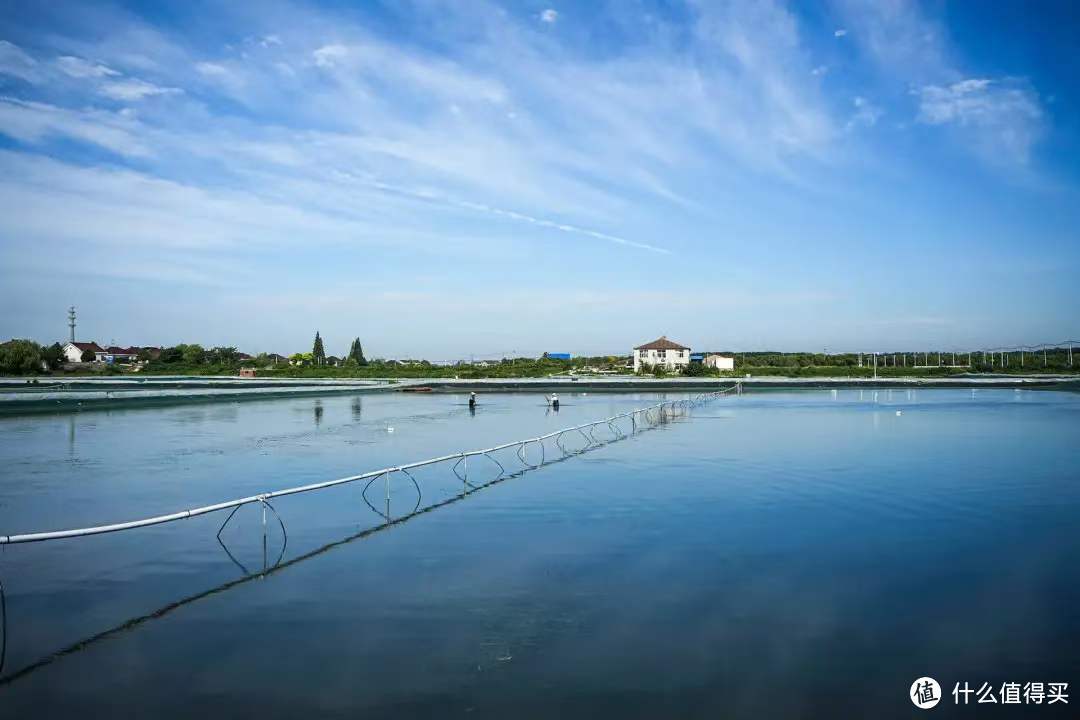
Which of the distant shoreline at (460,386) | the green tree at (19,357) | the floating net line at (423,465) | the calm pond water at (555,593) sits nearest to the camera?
the calm pond water at (555,593)

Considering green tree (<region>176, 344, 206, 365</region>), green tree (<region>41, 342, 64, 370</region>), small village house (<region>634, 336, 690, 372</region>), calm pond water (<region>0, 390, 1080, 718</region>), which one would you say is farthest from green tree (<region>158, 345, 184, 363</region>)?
calm pond water (<region>0, 390, 1080, 718</region>)

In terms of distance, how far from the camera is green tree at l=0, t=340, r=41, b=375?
63.1 metres

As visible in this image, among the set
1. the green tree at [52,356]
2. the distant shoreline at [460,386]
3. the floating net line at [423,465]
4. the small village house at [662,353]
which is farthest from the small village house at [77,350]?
the floating net line at [423,465]

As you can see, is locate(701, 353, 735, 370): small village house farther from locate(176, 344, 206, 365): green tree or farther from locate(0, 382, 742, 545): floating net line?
locate(0, 382, 742, 545): floating net line

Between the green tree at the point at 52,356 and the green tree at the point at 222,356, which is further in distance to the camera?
the green tree at the point at 222,356

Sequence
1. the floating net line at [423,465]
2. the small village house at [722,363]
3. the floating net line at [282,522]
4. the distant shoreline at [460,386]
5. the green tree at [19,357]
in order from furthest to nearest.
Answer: the small village house at [722,363], the green tree at [19,357], the distant shoreline at [460,386], the floating net line at [423,465], the floating net line at [282,522]

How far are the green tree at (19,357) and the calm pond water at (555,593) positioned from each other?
58.2 metres

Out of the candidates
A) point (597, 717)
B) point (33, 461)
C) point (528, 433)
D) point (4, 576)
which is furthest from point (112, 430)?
point (597, 717)

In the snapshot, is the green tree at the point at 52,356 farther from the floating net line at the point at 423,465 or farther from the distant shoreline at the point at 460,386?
the floating net line at the point at 423,465

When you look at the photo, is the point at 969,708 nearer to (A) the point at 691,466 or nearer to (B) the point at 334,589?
(B) the point at 334,589

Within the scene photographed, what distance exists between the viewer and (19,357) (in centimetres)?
6412

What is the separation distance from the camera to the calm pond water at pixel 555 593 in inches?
195

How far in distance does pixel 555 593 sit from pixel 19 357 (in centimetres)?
7165

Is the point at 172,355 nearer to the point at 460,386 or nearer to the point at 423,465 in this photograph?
the point at 460,386
